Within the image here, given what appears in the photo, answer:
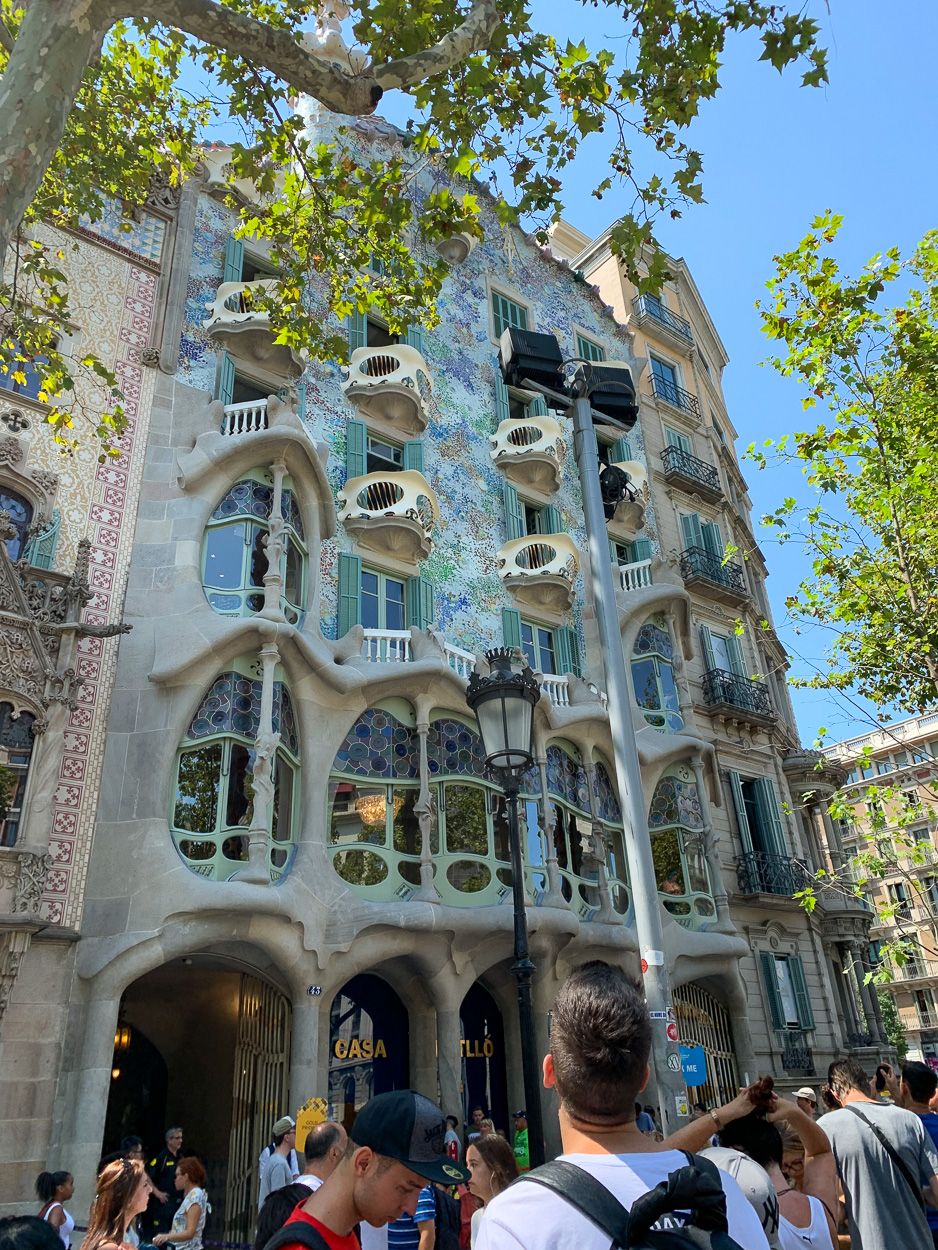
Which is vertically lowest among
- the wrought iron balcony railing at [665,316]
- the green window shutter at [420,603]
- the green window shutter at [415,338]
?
the green window shutter at [420,603]

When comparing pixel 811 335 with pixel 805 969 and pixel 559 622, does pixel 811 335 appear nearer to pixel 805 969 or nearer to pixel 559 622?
pixel 559 622

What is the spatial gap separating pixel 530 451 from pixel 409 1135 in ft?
59.6

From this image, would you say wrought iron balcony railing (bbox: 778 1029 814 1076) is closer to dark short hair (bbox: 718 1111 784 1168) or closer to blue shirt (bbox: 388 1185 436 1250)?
blue shirt (bbox: 388 1185 436 1250)

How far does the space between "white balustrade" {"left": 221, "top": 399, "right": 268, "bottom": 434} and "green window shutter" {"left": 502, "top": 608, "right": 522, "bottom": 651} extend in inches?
236

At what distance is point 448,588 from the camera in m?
17.6

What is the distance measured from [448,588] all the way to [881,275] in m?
8.95

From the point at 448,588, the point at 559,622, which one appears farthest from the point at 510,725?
the point at 559,622

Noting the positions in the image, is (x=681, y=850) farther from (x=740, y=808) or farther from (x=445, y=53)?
(x=445, y=53)

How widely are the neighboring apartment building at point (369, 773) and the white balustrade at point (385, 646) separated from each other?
0.24ft

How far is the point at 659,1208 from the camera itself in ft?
5.08

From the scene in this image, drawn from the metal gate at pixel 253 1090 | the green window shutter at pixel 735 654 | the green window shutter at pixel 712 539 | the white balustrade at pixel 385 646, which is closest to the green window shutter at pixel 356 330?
the white balustrade at pixel 385 646

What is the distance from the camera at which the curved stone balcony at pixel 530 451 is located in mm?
19906

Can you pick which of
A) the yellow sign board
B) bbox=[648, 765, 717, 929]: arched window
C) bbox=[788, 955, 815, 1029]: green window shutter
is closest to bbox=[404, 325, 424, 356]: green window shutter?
bbox=[648, 765, 717, 929]: arched window

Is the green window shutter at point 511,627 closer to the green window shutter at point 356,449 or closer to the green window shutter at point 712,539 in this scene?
the green window shutter at point 356,449
